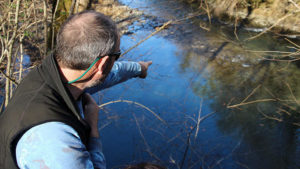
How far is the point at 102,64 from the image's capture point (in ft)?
3.83

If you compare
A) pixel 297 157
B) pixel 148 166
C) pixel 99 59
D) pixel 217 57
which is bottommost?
pixel 297 157

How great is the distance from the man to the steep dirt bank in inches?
252

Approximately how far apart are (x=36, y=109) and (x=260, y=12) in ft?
26.1

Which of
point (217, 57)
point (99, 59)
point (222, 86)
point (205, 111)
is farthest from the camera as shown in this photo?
point (217, 57)

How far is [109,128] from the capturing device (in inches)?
161

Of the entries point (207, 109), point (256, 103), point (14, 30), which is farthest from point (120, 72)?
point (256, 103)

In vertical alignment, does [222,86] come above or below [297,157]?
above

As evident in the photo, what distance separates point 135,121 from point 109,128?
46 cm

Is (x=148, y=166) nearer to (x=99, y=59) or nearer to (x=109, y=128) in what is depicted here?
(x=99, y=59)

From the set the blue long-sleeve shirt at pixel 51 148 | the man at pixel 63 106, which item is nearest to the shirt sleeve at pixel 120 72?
the man at pixel 63 106

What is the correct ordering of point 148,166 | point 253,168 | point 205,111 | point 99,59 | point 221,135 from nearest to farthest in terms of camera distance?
point 99,59, point 148,166, point 253,168, point 221,135, point 205,111

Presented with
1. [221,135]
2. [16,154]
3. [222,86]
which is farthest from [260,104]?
[16,154]

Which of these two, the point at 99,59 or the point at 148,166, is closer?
the point at 99,59

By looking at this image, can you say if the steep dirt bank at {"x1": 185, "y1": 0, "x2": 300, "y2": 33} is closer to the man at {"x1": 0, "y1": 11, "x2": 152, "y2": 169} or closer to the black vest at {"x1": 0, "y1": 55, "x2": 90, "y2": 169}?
the man at {"x1": 0, "y1": 11, "x2": 152, "y2": 169}
